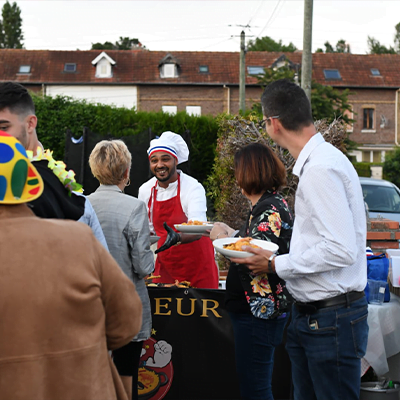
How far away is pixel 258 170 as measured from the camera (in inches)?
123

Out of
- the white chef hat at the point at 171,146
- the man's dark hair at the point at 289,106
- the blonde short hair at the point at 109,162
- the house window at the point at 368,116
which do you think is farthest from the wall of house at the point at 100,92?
the man's dark hair at the point at 289,106

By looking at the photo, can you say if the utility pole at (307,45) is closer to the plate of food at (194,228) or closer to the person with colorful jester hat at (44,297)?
the plate of food at (194,228)

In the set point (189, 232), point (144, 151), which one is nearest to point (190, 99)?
point (144, 151)

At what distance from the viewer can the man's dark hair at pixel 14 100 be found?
252 centimetres

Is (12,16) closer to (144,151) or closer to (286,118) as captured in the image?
(144,151)

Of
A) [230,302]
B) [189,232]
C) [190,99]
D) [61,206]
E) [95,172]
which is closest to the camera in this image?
[61,206]

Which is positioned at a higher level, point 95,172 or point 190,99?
point 190,99

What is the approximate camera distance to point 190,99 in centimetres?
3875

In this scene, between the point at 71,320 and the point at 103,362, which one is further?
the point at 103,362

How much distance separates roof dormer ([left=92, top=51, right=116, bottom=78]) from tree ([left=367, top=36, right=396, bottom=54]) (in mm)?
38572

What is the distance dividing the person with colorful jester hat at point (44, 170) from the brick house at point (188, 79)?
1361 inches

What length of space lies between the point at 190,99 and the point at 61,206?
37.3 m

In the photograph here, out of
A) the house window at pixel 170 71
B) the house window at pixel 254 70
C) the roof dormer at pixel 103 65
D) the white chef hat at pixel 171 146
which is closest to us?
the white chef hat at pixel 171 146

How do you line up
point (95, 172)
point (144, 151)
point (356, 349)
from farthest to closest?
point (144, 151) → point (95, 172) → point (356, 349)
